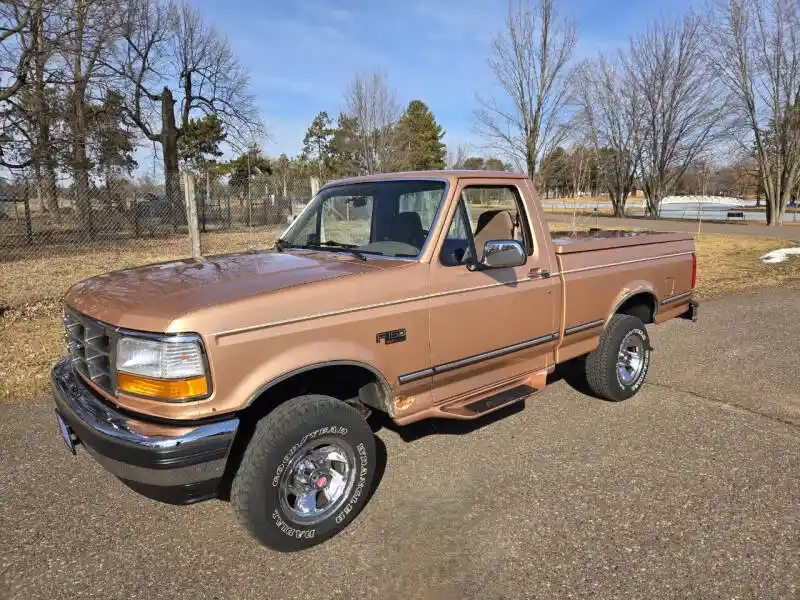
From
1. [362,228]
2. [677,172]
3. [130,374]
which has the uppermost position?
[677,172]

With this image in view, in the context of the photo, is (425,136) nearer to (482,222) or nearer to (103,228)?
(103,228)

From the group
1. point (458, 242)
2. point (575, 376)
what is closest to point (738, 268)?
point (575, 376)

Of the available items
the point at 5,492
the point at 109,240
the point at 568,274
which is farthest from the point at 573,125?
the point at 5,492

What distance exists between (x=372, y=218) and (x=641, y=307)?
111 inches

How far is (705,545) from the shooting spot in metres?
2.68

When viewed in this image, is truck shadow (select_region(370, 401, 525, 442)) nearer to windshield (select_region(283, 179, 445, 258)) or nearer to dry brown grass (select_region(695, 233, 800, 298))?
windshield (select_region(283, 179, 445, 258))

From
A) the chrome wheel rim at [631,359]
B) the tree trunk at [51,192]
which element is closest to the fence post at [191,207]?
the chrome wheel rim at [631,359]

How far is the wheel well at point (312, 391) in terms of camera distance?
109 inches

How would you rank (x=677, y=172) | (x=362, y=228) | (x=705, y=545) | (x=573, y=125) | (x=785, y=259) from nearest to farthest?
(x=705, y=545), (x=362, y=228), (x=785, y=259), (x=573, y=125), (x=677, y=172)

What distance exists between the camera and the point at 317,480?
2783mm

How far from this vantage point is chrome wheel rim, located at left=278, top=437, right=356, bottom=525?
266cm

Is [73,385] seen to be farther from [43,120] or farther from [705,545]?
[43,120]

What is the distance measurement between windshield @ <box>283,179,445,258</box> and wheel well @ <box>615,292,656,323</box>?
7.61 ft

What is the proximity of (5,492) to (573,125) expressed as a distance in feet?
68.3
